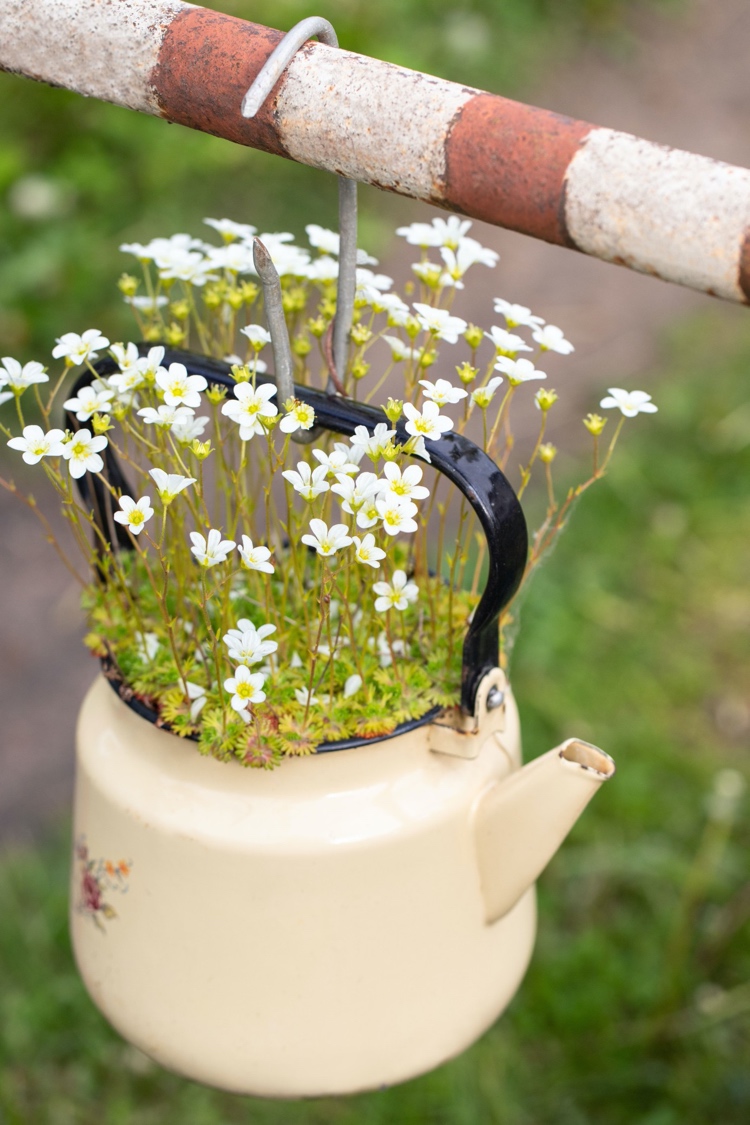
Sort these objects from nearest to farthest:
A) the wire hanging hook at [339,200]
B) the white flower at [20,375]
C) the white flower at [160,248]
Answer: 1. the wire hanging hook at [339,200]
2. the white flower at [20,375]
3. the white flower at [160,248]

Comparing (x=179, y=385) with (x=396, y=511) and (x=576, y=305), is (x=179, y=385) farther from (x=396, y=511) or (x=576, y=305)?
(x=576, y=305)

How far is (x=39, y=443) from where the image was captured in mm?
730

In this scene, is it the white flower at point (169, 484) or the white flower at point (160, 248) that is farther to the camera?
the white flower at point (160, 248)

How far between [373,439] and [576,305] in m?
2.81

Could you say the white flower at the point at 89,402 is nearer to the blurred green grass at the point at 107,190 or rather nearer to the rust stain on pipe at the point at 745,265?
the rust stain on pipe at the point at 745,265

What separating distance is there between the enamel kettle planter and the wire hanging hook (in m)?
0.05

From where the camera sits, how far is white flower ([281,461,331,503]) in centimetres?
69

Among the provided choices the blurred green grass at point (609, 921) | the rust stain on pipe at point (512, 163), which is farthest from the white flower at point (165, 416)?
the blurred green grass at point (609, 921)

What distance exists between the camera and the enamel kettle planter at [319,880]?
2.54ft

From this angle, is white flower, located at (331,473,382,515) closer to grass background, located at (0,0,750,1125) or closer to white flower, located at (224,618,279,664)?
white flower, located at (224,618,279,664)

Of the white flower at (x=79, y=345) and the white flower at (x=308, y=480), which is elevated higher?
the white flower at (x=79, y=345)

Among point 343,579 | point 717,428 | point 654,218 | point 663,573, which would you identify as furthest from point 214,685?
point 717,428

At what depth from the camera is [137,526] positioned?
27.7 inches

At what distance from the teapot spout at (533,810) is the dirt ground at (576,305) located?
142cm
